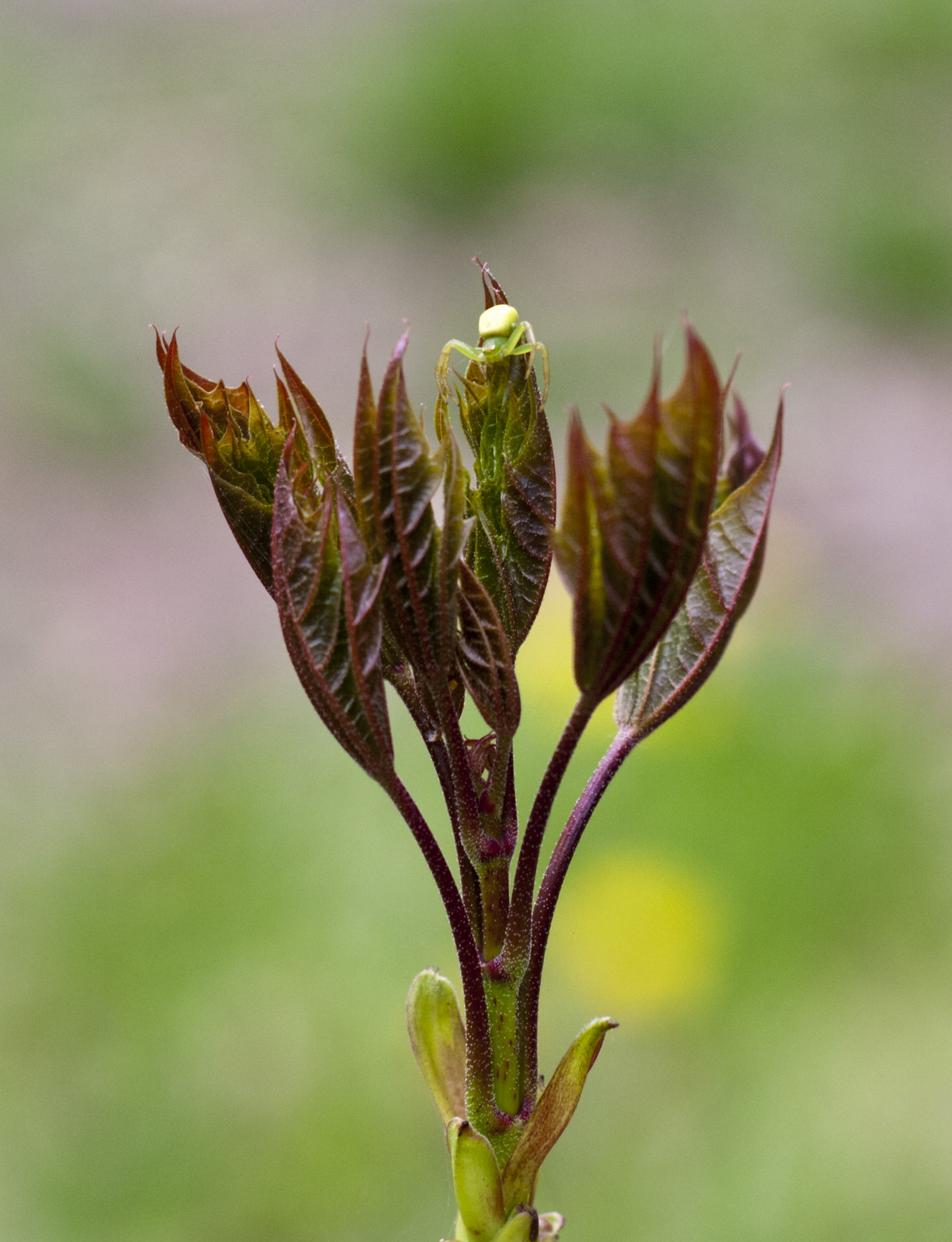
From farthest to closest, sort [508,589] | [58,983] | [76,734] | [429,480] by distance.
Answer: [76,734], [58,983], [508,589], [429,480]

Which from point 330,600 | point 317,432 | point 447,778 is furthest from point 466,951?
point 317,432

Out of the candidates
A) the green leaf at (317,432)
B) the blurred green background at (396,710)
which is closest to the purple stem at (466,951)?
the green leaf at (317,432)

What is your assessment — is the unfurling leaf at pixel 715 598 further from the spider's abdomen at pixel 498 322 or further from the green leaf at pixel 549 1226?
the green leaf at pixel 549 1226

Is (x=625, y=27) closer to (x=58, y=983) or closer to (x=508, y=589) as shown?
(x=58, y=983)

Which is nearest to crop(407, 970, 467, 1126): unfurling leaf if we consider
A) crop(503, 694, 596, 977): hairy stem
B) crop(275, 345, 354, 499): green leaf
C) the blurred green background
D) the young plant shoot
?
the young plant shoot

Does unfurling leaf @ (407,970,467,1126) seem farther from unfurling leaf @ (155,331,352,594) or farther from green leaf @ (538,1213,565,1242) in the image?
unfurling leaf @ (155,331,352,594)

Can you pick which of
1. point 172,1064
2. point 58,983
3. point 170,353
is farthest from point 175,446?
point 170,353

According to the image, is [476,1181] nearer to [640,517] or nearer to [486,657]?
[486,657]
